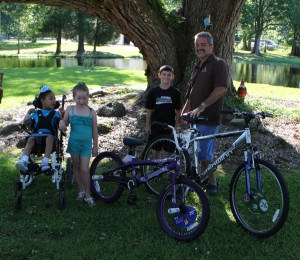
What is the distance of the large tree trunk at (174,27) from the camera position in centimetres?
807

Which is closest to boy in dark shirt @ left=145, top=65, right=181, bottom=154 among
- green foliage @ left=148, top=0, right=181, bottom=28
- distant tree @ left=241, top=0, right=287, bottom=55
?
green foliage @ left=148, top=0, right=181, bottom=28

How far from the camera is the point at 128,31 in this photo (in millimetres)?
8375

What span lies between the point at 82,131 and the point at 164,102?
1144 mm

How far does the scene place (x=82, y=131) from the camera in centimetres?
506

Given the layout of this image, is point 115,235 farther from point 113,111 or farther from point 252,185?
point 113,111

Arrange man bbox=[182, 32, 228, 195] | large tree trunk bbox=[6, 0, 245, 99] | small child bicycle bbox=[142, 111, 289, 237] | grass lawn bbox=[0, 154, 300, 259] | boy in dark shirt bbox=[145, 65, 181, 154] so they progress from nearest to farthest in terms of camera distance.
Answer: grass lawn bbox=[0, 154, 300, 259], small child bicycle bbox=[142, 111, 289, 237], man bbox=[182, 32, 228, 195], boy in dark shirt bbox=[145, 65, 181, 154], large tree trunk bbox=[6, 0, 245, 99]

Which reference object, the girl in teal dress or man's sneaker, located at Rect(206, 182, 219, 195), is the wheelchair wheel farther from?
man's sneaker, located at Rect(206, 182, 219, 195)

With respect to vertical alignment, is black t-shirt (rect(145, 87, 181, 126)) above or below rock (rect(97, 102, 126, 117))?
above

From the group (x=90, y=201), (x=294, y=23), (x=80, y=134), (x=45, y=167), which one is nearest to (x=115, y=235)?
(x=90, y=201)

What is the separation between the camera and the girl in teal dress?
502cm

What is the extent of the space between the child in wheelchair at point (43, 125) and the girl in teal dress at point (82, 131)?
322mm

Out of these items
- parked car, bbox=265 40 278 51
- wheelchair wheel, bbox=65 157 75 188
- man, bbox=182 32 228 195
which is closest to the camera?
man, bbox=182 32 228 195

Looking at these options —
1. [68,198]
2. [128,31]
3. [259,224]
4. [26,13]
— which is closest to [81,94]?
[68,198]

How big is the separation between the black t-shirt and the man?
0.65ft
